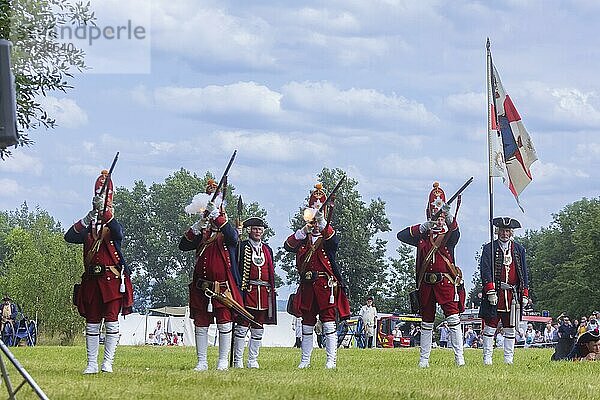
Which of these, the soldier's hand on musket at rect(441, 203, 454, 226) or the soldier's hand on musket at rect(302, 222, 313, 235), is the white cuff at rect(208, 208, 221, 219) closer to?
the soldier's hand on musket at rect(302, 222, 313, 235)

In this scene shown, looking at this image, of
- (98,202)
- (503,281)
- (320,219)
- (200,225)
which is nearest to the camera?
(98,202)

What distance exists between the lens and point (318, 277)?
56.6ft

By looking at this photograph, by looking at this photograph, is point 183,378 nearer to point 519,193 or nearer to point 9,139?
point 9,139

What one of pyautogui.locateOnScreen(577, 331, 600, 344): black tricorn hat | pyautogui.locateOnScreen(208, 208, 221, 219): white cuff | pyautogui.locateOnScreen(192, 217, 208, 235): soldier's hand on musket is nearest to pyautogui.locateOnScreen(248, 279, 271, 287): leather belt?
pyautogui.locateOnScreen(192, 217, 208, 235): soldier's hand on musket

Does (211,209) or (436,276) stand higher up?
(211,209)

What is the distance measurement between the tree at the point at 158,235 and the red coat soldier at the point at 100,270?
284 feet

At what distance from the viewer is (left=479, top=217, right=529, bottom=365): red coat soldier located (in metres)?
19.2

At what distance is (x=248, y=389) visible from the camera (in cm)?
1262

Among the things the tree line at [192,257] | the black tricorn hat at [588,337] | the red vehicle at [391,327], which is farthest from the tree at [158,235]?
the black tricorn hat at [588,337]

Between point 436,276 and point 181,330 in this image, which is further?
point 181,330

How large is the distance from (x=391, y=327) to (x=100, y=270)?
151 ft

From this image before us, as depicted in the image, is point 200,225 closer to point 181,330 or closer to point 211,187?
point 211,187

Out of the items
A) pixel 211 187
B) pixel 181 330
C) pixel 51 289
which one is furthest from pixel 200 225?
pixel 181 330

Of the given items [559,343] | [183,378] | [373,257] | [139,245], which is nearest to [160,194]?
[139,245]
